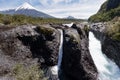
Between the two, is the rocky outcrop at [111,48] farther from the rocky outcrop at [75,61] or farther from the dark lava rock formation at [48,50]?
the rocky outcrop at [75,61]

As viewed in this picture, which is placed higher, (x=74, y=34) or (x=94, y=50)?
(x=74, y=34)

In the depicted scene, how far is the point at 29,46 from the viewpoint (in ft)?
246

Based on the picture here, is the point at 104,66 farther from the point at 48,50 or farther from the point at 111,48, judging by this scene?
the point at 48,50

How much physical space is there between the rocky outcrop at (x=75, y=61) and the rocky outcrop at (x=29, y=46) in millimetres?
3166

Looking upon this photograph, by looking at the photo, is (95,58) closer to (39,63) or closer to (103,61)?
(103,61)

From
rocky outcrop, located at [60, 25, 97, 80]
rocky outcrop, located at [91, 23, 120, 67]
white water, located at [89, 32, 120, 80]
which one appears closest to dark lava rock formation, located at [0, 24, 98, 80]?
rocky outcrop, located at [60, 25, 97, 80]

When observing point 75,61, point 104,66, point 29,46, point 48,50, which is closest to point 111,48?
point 104,66

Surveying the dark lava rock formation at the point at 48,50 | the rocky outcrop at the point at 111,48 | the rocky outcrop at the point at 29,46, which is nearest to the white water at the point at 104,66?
the rocky outcrop at the point at 111,48

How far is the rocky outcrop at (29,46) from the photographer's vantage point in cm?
6707

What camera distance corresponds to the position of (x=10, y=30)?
7125cm

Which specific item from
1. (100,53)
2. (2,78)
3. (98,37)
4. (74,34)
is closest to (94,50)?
(100,53)

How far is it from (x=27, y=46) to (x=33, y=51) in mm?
2432

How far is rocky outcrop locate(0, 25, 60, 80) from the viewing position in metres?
67.1

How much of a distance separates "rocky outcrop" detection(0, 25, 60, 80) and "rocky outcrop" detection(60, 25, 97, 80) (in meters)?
3.17
